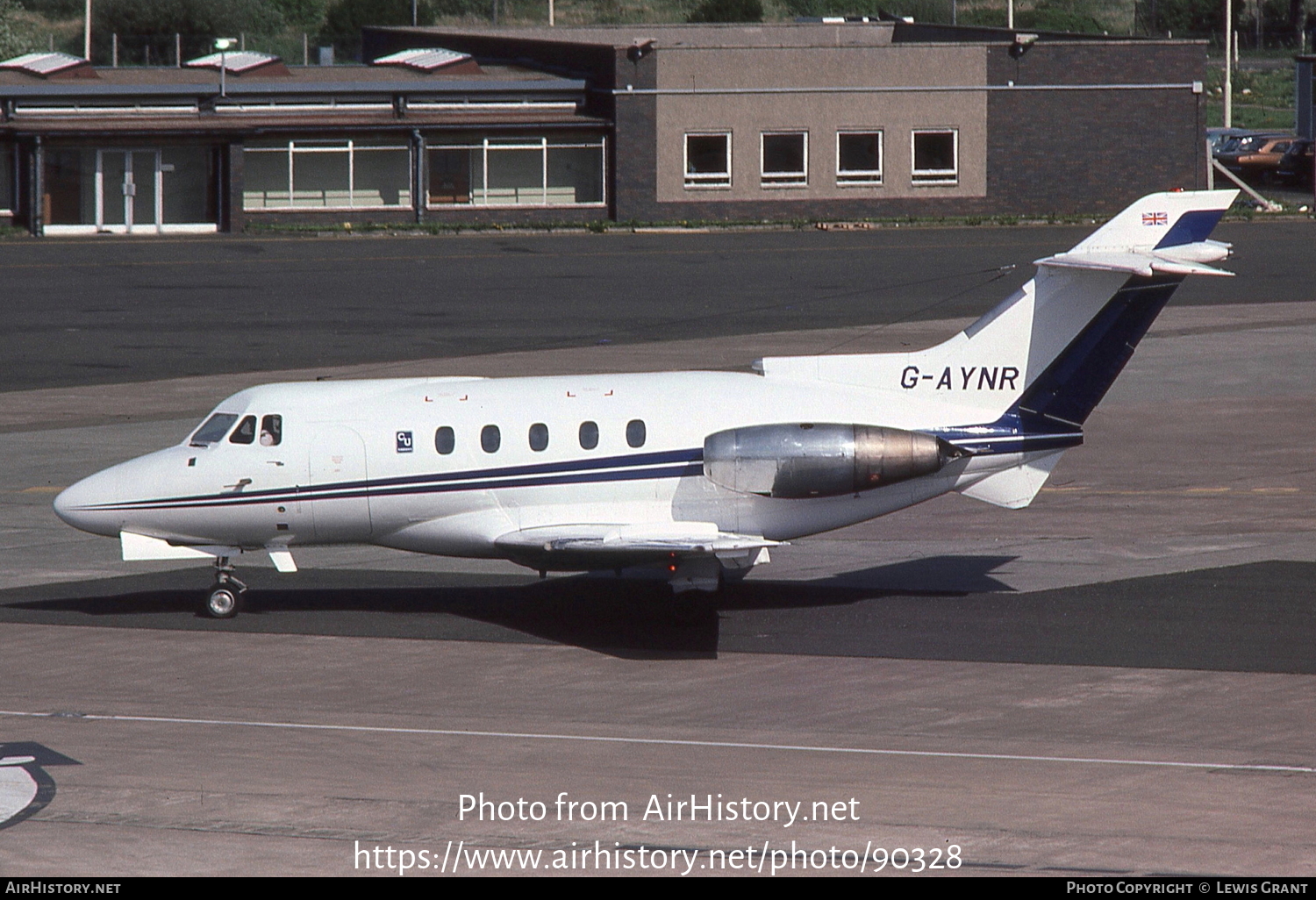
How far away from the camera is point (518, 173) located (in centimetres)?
7862

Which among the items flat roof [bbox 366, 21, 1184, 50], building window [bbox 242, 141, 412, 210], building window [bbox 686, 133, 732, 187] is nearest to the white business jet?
building window [bbox 242, 141, 412, 210]

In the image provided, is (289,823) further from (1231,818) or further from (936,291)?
(936,291)

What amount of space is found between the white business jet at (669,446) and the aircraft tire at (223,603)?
24mm

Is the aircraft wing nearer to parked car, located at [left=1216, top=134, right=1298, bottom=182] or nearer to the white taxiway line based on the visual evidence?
the white taxiway line

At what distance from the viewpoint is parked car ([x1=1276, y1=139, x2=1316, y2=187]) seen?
83.0 meters

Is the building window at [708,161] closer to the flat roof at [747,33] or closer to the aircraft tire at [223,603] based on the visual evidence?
the flat roof at [747,33]

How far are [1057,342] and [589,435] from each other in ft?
19.2

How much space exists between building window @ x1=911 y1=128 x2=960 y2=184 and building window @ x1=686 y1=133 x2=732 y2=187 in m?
8.42

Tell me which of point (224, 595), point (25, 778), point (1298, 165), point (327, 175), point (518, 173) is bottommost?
point (25, 778)

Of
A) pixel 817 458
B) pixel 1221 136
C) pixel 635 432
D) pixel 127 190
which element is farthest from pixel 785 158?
pixel 817 458

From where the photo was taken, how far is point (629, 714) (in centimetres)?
1795

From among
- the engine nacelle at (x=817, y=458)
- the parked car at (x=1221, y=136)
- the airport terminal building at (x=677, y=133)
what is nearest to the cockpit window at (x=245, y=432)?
the engine nacelle at (x=817, y=458)

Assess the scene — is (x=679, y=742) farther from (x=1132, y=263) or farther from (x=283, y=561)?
(x=1132, y=263)

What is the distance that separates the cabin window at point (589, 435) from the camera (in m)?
21.3
